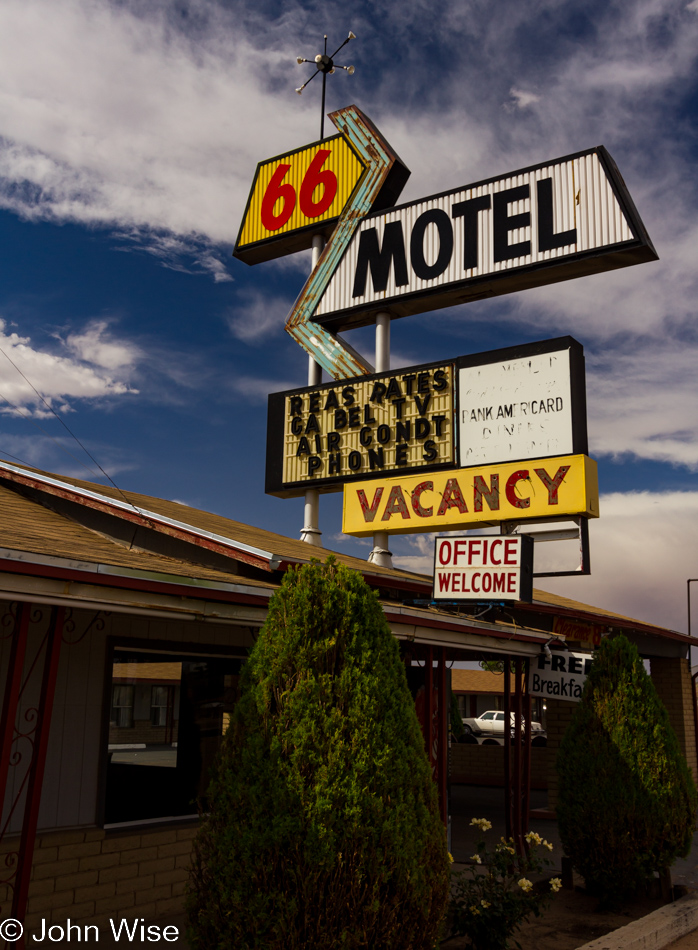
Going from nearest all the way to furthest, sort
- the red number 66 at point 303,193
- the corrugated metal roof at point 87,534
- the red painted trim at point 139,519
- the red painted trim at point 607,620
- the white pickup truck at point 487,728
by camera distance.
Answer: the corrugated metal roof at point 87,534, the red painted trim at point 139,519, the red painted trim at point 607,620, the red number 66 at point 303,193, the white pickup truck at point 487,728

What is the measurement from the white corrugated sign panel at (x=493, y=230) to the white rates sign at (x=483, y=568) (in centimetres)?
661

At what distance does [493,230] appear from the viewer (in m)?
16.2

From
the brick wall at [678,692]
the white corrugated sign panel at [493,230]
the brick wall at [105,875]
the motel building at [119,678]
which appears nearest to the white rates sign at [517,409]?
the white corrugated sign panel at [493,230]

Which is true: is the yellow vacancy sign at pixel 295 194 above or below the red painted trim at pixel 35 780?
above

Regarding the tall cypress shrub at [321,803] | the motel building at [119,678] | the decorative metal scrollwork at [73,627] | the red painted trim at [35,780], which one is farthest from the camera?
the decorative metal scrollwork at [73,627]

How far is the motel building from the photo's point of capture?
5.89m

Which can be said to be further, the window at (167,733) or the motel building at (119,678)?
the window at (167,733)

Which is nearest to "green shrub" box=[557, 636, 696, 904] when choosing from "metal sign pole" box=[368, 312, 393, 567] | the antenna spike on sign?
"metal sign pole" box=[368, 312, 393, 567]

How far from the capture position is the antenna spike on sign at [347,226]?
59.8 ft

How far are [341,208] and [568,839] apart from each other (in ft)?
46.5

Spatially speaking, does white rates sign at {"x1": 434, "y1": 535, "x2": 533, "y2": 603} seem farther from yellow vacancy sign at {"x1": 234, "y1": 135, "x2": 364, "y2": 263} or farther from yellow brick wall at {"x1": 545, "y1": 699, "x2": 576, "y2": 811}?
yellow vacancy sign at {"x1": 234, "y1": 135, "x2": 364, "y2": 263}

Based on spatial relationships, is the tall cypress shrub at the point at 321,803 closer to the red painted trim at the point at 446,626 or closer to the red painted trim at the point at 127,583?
the red painted trim at the point at 127,583

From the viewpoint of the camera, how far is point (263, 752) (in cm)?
526

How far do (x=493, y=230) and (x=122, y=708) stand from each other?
36.9ft
